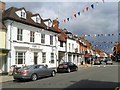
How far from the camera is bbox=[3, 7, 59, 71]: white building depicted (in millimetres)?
27944

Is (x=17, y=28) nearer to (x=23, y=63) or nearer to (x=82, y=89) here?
(x=23, y=63)

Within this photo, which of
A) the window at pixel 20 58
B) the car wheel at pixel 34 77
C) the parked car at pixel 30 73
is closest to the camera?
the parked car at pixel 30 73

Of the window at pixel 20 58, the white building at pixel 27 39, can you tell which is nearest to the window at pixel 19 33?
the white building at pixel 27 39

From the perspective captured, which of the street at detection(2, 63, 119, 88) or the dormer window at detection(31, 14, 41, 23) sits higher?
the dormer window at detection(31, 14, 41, 23)

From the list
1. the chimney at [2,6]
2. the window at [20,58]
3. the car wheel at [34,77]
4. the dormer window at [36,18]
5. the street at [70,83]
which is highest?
the chimney at [2,6]

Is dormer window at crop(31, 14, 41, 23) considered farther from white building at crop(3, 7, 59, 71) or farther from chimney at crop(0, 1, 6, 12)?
chimney at crop(0, 1, 6, 12)

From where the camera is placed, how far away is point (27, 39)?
1204 inches

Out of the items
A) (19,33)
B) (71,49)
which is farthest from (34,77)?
(71,49)

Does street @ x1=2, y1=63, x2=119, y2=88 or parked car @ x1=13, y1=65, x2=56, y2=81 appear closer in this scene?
street @ x1=2, y1=63, x2=119, y2=88

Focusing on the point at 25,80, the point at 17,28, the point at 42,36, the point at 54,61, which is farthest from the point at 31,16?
the point at 25,80

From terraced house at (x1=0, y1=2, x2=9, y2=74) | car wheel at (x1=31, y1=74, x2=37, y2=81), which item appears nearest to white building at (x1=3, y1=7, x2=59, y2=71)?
terraced house at (x1=0, y1=2, x2=9, y2=74)

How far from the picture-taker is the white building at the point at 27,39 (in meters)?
27.9

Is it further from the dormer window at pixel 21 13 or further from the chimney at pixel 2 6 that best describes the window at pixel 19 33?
the chimney at pixel 2 6

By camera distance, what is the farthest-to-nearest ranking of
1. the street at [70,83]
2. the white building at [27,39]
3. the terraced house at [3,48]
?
the white building at [27,39]
the terraced house at [3,48]
the street at [70,83]
